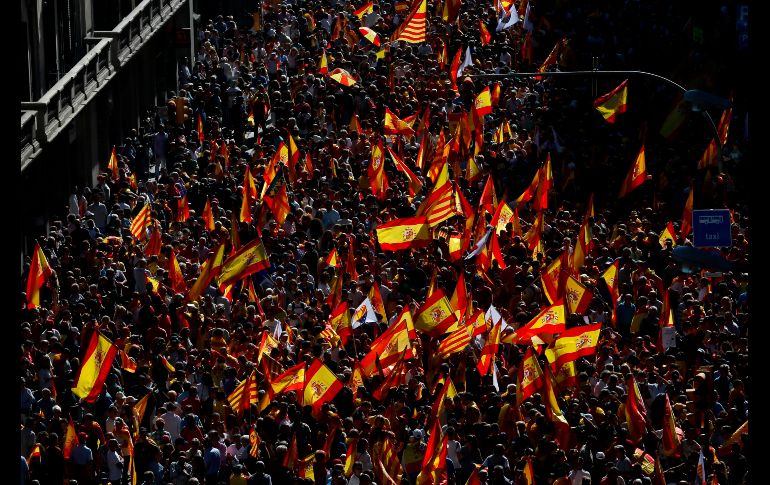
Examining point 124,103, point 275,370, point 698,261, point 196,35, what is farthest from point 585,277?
point 196,35

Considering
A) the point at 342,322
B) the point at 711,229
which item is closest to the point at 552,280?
the point at 342,322

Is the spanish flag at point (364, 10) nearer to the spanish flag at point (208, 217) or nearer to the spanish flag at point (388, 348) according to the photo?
the spanish flag at point (208, 217)

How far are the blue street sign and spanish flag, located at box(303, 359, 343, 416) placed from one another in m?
4.45

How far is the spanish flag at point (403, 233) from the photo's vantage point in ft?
106

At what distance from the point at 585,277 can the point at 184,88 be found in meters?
16.8

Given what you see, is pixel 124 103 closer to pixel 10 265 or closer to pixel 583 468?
pixel 583 468

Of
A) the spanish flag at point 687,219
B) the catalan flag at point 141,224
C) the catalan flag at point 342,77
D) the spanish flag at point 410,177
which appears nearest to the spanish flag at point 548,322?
the spanish flag at point 687,219

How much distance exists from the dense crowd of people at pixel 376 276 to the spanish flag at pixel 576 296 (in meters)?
0.15

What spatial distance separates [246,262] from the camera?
100 ft

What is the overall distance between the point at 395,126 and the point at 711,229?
14.6 meters

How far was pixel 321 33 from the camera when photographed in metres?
49.3

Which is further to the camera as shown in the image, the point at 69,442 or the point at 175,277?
the point at 175,277

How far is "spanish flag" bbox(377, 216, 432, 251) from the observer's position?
3238 cm

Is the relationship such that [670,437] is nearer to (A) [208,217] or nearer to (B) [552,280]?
(B) [552,280]
